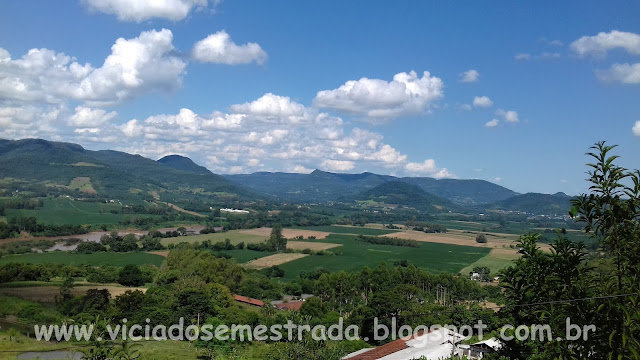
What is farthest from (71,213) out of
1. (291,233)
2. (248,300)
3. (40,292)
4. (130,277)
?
(248,300)

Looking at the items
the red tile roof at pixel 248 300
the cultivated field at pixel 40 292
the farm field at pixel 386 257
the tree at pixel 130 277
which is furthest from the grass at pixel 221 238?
the red tile roof at pixel 248 300

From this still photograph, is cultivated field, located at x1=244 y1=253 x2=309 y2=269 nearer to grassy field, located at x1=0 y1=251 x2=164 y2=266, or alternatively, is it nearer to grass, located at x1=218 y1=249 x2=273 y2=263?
grass, located at x1=218 y1=249 x2=273 y2=263

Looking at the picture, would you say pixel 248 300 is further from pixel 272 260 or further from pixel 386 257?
pixel 386 257

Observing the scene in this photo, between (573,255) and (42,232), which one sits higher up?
(573,255)

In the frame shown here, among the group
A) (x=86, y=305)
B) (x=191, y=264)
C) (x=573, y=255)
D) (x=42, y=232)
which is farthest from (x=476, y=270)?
(x=42, y=232)

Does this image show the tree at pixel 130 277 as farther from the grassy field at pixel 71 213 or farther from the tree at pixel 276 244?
the grassy field at pixel 71 213

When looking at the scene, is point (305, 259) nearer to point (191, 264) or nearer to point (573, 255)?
point (191, 264)
